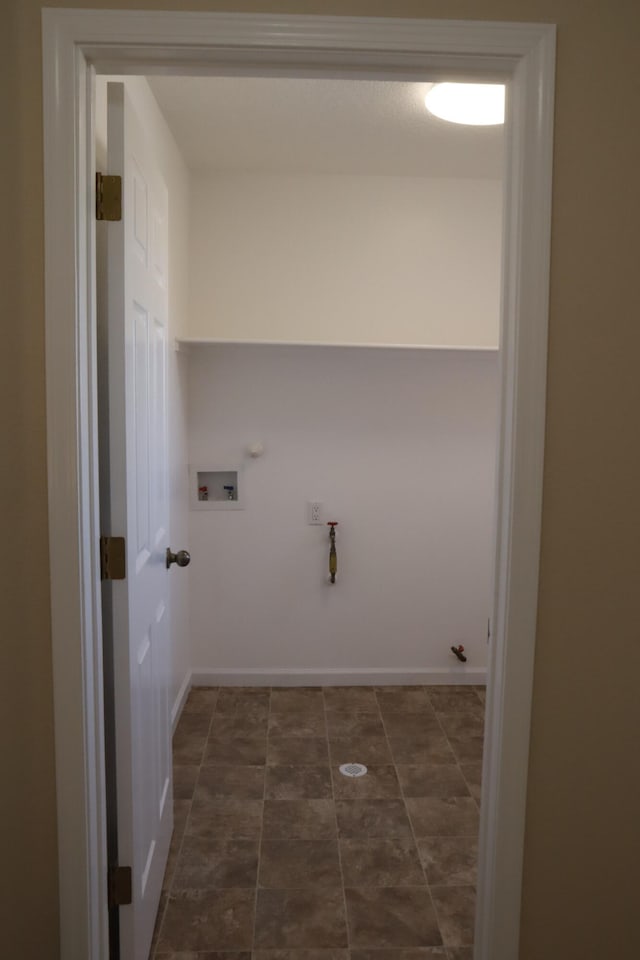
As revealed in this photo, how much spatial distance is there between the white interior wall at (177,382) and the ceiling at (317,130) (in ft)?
0.44

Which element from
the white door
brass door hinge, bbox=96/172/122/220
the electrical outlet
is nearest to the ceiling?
the white door

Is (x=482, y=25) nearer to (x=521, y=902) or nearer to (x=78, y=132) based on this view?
(x=78, y=132)

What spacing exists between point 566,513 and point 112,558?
0.99m

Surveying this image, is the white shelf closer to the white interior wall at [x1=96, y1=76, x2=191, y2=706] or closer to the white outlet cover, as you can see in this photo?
the white interior wall at [x1=96, y1=76, x2=191, y2=706]

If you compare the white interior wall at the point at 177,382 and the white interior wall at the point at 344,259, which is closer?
the white interior wall at the point at 177,382

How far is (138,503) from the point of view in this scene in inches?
68.0

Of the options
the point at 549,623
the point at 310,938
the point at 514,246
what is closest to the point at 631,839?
the point at 549,623

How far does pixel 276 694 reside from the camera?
12.1ft

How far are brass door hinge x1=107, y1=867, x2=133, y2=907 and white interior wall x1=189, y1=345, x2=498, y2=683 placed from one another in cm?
210

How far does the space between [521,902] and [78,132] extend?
5.99 ft

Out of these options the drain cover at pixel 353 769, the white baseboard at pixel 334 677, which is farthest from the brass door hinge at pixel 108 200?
the white baseboard at pixel 334 677

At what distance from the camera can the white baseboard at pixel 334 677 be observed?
3.77m

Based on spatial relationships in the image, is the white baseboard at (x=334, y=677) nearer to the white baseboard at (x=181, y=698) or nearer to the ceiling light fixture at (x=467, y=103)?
the white baseboard at (x=181, y=698)

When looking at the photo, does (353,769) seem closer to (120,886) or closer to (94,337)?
(120,886)
